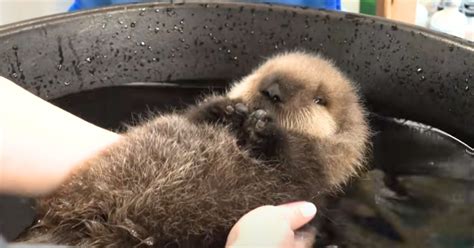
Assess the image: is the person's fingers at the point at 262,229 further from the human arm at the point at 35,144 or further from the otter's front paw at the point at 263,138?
the human arm at the point at 35,144

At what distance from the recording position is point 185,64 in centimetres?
126

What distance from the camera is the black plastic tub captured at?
42.8 inches

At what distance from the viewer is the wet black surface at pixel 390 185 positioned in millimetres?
923

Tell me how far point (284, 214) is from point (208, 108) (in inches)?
7.9

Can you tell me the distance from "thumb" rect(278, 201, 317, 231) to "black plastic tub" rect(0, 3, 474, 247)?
0.23 meters

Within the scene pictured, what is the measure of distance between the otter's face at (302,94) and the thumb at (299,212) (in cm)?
13

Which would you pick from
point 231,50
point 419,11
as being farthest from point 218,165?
point 419,11

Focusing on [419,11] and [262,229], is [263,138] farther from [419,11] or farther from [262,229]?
[419,11]

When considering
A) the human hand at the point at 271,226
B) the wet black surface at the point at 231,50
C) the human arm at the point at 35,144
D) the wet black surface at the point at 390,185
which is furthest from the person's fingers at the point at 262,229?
the wet black surface at the point at 231,50

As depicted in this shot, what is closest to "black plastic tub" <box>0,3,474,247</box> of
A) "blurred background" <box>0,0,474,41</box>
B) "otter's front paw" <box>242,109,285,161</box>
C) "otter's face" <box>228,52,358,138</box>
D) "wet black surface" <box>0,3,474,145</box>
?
"wet black surface" <box>0,3,474,145</box>

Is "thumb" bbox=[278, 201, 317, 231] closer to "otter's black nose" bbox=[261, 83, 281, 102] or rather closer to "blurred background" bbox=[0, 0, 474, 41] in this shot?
"otter's black nose" bbox=[261, 83, 281, 102]

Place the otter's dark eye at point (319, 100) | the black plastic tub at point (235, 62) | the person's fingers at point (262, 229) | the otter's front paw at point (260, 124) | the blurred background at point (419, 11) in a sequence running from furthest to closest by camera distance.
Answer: the blurred background at point (419, 11), the black plastic tub at point (235, 62), the otter's dark eye at point (319, 100), the otter's front paw at point (260, 124), the person's fingers at point (262, 229)

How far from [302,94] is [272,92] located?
50 millimetres

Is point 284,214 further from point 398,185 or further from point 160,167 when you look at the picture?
point 398,185
